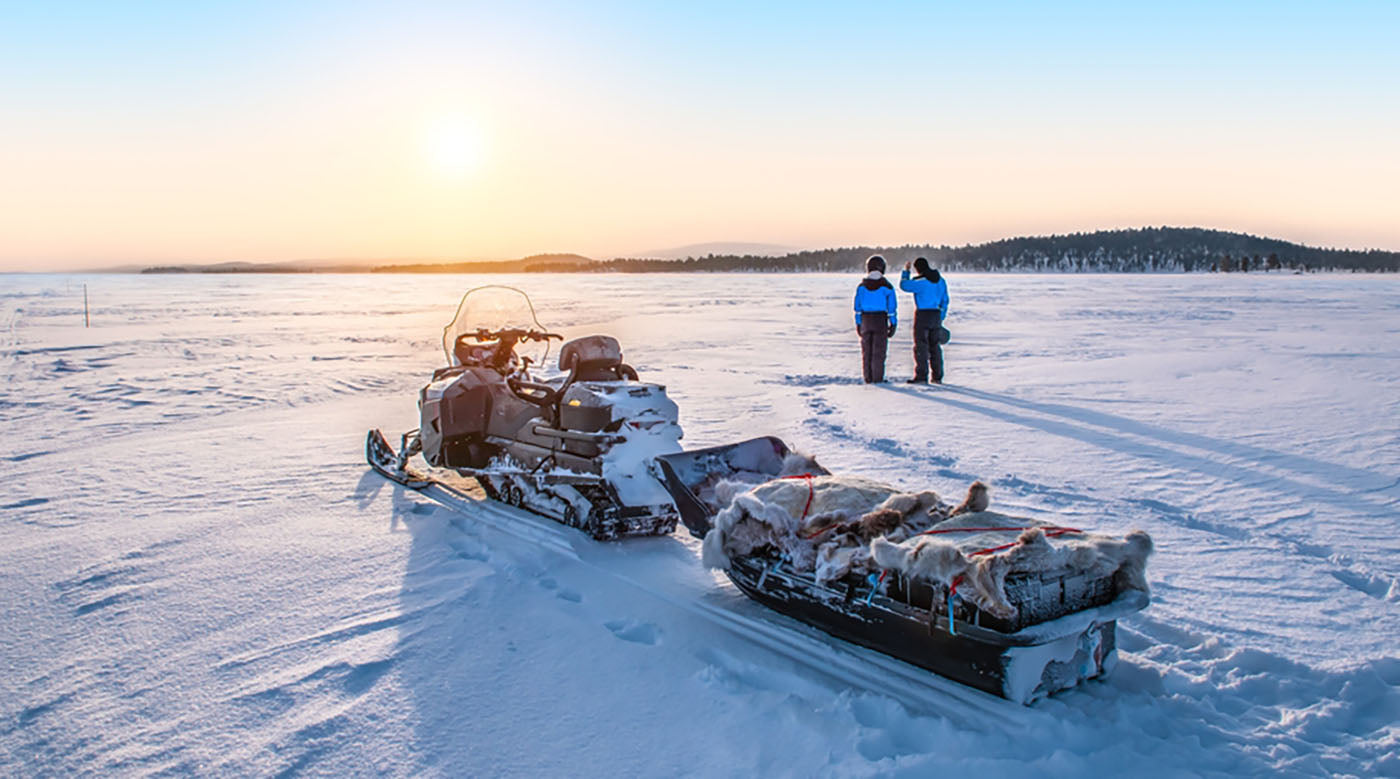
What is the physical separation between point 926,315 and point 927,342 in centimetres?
34

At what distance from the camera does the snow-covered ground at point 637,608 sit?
267 centimetres

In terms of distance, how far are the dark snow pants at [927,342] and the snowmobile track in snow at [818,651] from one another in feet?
21.4

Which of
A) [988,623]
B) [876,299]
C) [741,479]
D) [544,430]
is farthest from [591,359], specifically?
[876,299]

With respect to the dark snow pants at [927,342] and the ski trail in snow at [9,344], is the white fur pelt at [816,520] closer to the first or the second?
the dark snow pants at [927,342]

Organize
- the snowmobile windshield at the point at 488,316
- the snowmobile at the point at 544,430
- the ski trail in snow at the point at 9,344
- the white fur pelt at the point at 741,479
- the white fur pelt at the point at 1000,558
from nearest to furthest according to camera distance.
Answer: the white fur pelt at the point at 1000,558, the white fur pelt at the point at 741,479, the snowmobile at the point at 544,430, the snowmobile windshield at the point at 488,316, the ski trail in snow at the point at 9,344

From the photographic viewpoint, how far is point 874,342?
10.3 m

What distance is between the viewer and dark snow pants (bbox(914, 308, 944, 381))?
9.98 meters

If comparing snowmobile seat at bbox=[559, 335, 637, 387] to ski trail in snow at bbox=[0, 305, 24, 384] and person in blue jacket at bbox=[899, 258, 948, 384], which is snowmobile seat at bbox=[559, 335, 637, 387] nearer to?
person in blue jacket at bbox=[899, 258, 948, 384]

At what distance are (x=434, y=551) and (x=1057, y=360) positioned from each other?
10.2 m

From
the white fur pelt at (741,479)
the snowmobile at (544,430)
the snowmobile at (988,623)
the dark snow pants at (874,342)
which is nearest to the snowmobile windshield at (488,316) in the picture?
the snowmobile at (544,430)

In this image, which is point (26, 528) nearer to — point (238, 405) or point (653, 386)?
point (653, 386)

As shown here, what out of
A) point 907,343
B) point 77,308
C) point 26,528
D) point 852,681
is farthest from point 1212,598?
point 77,308

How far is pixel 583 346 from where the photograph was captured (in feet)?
16.9

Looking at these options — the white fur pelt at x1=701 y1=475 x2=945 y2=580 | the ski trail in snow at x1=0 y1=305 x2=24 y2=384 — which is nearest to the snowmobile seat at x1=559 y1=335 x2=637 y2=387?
the white fur pelt at x1=701 y1=475 x2=945 y2=580
